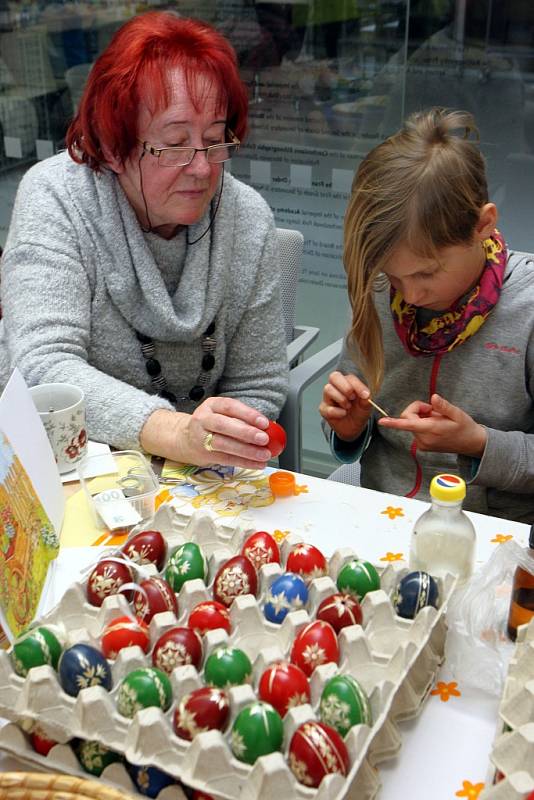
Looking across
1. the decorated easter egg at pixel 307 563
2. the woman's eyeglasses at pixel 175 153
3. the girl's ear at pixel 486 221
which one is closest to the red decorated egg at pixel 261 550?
the decorated easter egg at pixel 307 563

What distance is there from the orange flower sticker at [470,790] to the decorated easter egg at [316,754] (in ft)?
0.49

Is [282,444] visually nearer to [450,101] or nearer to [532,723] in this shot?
[532,723]

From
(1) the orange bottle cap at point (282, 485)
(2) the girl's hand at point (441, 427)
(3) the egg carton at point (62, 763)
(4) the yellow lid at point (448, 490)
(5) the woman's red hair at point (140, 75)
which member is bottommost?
(1) the orange bottle cap at point (282, 485)

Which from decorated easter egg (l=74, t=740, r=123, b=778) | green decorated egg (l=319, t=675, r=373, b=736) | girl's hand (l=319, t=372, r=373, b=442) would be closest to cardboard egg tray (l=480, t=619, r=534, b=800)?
A: green decorated egg (l=319, t=675, r=373, b=736)

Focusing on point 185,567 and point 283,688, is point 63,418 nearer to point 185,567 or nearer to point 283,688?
point 185,567

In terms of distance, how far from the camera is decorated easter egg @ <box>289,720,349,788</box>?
749 millimetres

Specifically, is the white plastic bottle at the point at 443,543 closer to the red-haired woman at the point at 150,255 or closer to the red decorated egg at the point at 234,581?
the red decorated egg at the point at 234,581

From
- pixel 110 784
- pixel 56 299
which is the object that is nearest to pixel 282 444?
pixel 56 299

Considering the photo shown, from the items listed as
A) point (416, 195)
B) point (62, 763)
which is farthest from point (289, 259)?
point (62, 763)

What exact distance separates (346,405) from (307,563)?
508 mm

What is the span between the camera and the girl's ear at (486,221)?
4.61 ft

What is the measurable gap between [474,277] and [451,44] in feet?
3.97

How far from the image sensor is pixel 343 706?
806 mm

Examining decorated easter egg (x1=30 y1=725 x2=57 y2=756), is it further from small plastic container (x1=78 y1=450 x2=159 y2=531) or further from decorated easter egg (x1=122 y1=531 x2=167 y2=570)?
small plastic container (x1=78 y1=450 x2=159 y2=531)
